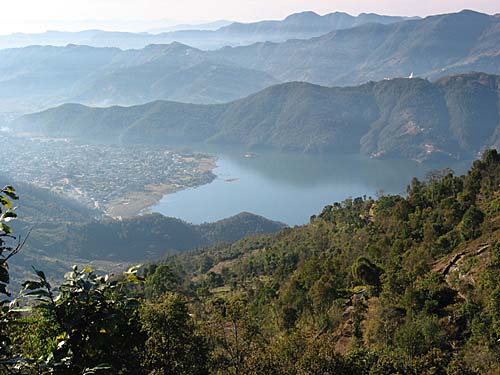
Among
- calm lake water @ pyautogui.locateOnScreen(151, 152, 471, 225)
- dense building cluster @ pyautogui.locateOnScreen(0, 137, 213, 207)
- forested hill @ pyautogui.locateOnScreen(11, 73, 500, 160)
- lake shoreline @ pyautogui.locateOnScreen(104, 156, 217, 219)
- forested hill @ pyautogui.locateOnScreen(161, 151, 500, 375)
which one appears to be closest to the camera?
forested hill @ pyautogui.locateOnScreen(161, 151, 500, 375)

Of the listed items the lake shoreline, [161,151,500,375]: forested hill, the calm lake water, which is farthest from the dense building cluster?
[161,151,500,375]: forested hill

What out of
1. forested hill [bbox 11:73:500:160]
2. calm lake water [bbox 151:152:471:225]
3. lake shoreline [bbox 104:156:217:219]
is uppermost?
forested hill [bbox 11:73:500:160]

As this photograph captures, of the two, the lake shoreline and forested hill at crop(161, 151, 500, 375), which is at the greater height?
forested hill at crop(161, 151, 500, 375)

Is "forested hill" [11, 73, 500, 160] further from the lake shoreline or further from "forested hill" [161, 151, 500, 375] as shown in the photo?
"forested hill" [161, 151, 500, 375]

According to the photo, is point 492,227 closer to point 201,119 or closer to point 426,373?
point 426,373

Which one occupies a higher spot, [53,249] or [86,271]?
[86,271]

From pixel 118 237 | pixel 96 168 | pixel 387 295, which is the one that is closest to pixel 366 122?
pixel 96 168

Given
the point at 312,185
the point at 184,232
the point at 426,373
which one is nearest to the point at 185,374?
the point at 426,373
